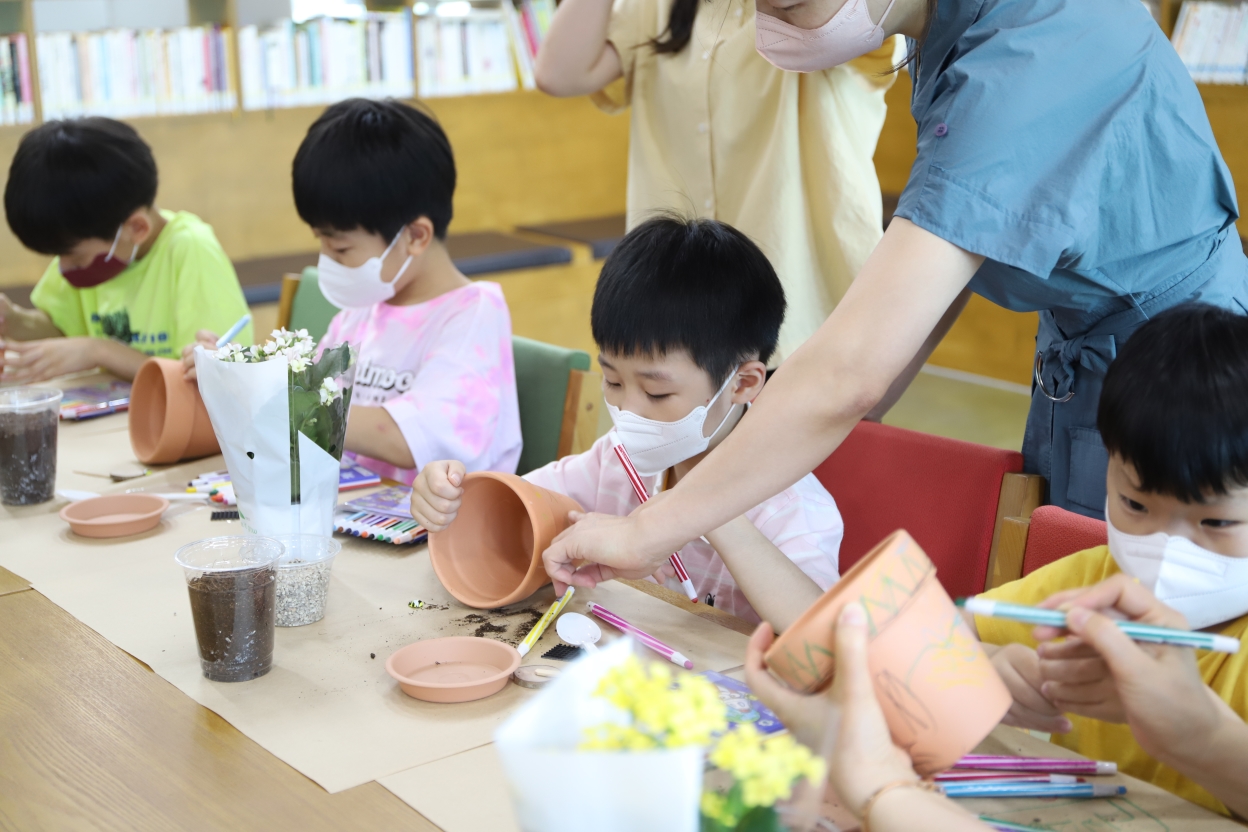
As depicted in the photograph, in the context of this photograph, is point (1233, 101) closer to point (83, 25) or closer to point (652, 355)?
point (652, 355)

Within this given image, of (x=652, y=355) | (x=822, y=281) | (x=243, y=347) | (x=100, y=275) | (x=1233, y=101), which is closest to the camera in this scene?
(x=243, y=347)

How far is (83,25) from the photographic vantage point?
422 cm

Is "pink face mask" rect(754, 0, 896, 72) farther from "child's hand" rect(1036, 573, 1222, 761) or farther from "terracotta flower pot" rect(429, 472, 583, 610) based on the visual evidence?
"child's hand" rect(1036, 573, 1222, 761)

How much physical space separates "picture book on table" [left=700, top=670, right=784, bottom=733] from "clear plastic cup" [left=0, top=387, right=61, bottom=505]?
1.07 meters

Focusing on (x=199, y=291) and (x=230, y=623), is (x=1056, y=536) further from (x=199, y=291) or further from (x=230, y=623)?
(x=199, y=291)

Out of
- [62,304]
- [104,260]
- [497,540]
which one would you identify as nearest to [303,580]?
[497,540]

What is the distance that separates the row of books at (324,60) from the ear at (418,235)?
2.62 m

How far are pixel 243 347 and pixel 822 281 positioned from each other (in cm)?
102

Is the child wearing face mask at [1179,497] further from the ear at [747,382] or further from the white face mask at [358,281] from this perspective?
the white face mask at [358,281]

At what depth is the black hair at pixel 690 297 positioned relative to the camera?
150 cm

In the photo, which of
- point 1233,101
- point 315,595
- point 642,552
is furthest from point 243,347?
point 1233,101

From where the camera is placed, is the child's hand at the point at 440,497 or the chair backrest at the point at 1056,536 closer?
the chair backrest at the point at 1056,536

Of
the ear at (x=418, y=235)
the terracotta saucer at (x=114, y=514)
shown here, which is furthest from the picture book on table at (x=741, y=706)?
the ear at (x=418, y=235)

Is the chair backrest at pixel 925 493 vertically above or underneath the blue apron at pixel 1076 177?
underneath
